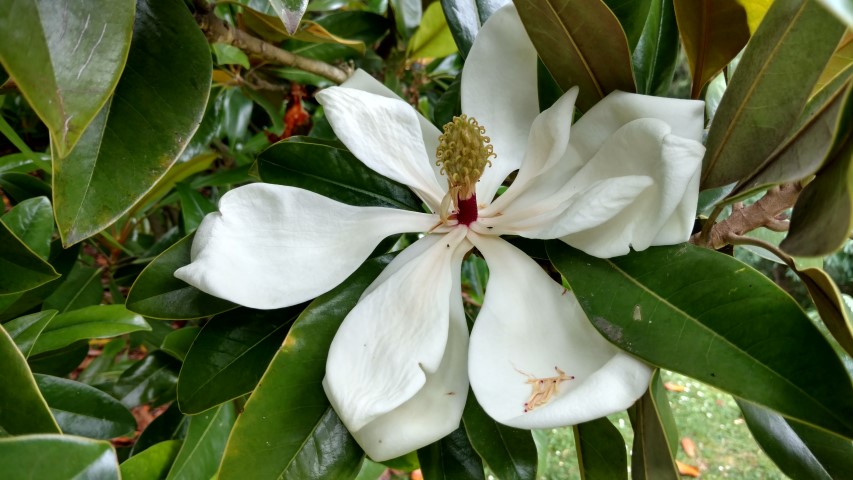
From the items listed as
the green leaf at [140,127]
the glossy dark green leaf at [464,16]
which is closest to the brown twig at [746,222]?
the glossy dark green leaf at [464,16]

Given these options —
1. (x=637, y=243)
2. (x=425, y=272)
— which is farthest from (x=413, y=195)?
(x=637, y=243)

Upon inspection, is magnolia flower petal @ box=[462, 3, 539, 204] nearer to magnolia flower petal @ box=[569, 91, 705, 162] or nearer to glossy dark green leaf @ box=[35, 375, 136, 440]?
magnolia flower petal @ box=[569, 91, 705, 162]

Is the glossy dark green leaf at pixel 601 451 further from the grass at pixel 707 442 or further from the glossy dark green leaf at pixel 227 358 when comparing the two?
the grass at pixel 707 442

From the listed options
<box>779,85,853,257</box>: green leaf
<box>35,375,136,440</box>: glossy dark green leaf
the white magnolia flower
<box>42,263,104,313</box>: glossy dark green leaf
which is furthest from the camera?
<box>42,263,104,313</box>: glossy dark green leaf

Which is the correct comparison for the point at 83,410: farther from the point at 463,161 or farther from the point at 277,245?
the point at 463,161

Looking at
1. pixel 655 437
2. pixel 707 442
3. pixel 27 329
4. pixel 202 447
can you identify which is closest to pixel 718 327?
pixel 655 437

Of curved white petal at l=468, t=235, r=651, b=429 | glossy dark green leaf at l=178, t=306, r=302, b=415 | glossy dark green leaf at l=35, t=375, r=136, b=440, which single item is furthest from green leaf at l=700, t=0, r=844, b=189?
glossy dark green leaf at l=35, t=375, r=136, b=440
